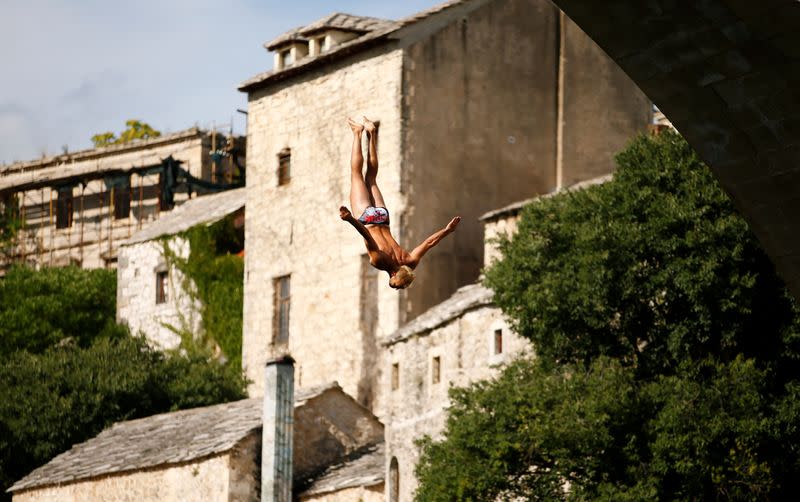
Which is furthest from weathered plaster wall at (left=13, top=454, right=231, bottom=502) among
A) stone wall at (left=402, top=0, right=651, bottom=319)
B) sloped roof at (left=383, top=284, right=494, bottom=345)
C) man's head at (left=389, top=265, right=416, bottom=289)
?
man's head at (left=389, top=265, right=416, bottom=289)

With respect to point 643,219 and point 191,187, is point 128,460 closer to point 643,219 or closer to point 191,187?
point 643,219

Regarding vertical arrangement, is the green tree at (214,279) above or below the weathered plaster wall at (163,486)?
above

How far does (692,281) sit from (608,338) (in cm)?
169

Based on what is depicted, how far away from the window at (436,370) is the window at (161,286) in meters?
16.1

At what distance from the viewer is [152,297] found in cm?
4822

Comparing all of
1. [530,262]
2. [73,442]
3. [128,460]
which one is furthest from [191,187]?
[530,262]

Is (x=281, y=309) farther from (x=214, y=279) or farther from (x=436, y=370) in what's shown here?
(x=436, y=370)

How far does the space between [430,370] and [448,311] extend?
1093 millimetres

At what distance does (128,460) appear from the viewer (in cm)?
3581

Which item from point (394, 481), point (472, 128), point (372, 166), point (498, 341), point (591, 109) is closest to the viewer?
point (372, 166)

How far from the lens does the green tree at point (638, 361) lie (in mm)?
26094

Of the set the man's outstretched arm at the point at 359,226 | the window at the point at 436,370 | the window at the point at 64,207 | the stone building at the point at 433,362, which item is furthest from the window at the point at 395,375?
the window at the point at 64,207

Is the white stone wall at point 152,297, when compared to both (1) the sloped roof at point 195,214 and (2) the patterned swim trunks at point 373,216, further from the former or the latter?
(2) the patterned swim trunks at point 373,216

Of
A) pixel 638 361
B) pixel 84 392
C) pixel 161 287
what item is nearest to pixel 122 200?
pixel 161 287
